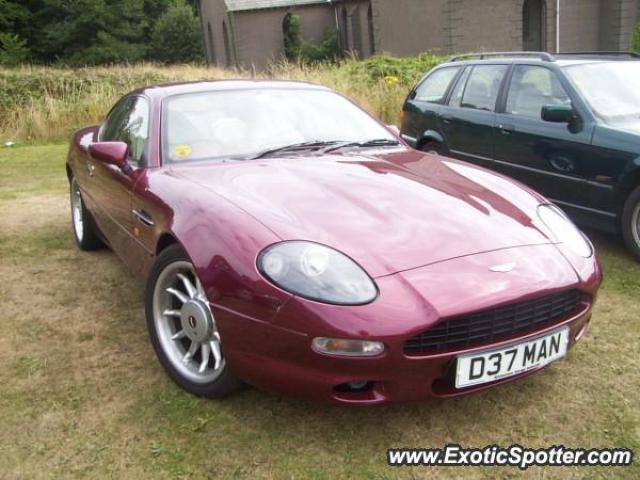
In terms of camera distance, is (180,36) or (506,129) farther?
(180,36)

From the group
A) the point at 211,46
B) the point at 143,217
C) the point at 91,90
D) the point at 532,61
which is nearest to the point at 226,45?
the point at 211,46

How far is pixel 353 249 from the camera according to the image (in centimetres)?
240

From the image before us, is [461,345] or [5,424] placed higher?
[461,345]

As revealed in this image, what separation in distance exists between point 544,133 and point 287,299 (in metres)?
3.65

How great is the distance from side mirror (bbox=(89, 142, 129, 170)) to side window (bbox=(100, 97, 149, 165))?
60 mm

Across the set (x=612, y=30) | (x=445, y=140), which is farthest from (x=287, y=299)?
(x=612, y=30)

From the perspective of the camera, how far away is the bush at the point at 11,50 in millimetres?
36094

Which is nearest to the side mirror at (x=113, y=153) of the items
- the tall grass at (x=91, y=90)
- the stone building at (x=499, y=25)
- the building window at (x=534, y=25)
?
the tall grass at (x=91, y=90)

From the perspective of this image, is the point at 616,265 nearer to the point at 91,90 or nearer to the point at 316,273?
the point at 316,273

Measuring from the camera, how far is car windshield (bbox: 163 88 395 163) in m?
3.42

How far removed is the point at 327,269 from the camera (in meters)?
2.29

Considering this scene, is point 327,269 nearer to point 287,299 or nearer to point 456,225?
point 287,299

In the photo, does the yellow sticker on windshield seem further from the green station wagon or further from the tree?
the tree

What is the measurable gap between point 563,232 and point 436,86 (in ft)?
13.6
